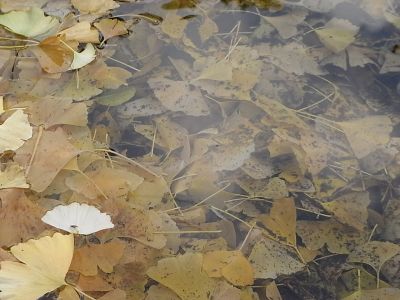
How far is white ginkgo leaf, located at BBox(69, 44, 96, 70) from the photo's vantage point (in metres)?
1.31

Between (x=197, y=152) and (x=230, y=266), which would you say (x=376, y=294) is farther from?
(x=197, y=152)

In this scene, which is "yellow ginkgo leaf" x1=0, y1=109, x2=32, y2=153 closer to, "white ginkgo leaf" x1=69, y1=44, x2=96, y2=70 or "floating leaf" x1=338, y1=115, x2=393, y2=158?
"white ginkgo leaf" x1=69, y1=44, x2=96, y2=70

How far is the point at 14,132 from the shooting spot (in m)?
1.11

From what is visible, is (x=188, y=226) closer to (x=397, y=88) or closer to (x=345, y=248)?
(x=345, y=248)

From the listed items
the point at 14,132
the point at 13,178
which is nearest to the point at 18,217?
the point at 13,178

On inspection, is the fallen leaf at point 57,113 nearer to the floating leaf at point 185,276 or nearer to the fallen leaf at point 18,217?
the fallen leaf at point 18,217

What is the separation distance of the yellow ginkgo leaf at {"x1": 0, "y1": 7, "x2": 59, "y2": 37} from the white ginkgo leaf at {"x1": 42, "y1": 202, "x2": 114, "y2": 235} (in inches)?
21.8

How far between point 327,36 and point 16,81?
0.78m

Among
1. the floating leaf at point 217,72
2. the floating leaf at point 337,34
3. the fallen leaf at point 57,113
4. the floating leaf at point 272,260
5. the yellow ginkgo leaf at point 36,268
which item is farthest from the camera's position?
the floating leaf at point 337,34

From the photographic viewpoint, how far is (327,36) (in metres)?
1.42

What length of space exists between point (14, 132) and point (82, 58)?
291 mm

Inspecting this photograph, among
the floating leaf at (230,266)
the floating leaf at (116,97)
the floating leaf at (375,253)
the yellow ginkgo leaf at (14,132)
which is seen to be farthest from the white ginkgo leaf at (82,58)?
the floating leaf at (375,253)

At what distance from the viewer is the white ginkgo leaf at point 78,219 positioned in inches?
38.8

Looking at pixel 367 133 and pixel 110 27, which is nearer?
pixel 367 133
